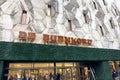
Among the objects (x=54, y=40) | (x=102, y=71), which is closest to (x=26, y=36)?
(x=54, y=40)

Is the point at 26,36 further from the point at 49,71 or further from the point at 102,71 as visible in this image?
the point at 102,71

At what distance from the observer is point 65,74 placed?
15578 millimetres

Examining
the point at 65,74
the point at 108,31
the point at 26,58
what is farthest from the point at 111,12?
the point at 26,58

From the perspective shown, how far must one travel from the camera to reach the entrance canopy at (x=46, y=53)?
37.9ft

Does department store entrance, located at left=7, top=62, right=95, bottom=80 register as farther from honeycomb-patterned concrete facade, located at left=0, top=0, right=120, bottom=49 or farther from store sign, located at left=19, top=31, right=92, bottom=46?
honeycomb-patterned concrete facade, located at left=0, top=0, right=120, bottom=49

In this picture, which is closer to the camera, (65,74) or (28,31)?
(28,31)

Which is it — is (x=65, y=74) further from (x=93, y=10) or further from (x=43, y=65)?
(x=93, y=10)

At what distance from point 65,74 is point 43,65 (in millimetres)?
2601

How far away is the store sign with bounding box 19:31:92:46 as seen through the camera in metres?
13.1

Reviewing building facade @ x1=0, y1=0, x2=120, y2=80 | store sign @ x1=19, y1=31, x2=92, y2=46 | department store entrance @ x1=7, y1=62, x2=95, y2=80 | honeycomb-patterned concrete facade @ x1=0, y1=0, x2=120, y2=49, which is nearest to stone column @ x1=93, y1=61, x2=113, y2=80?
building facade @ x1=0, y1=0, x2=120, y2=80

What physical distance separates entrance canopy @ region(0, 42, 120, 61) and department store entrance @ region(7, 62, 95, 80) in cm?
127

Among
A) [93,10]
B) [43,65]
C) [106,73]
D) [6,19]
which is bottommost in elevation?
[106,73]

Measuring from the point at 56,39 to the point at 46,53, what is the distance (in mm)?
2185

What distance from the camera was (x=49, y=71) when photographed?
1465 centimetres
